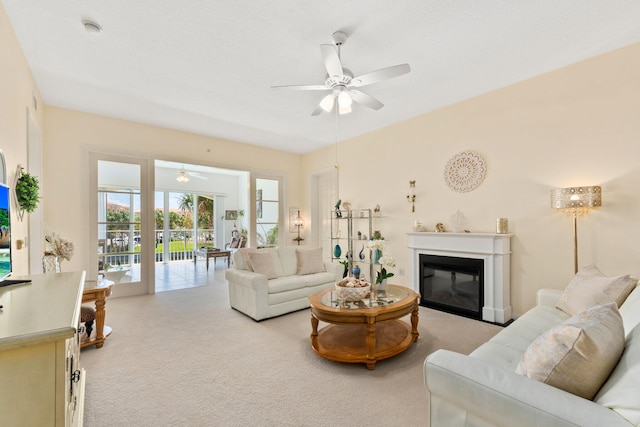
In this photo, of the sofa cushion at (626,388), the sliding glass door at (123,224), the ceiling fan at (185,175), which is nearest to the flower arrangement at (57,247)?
the sliding glass door at (123,224)

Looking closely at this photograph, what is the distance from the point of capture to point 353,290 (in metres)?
2.79


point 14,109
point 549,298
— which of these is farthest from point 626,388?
point 14,109

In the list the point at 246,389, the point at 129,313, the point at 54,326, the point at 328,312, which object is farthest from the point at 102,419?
the point at 129,313

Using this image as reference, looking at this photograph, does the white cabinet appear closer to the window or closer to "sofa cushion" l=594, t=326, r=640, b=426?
"sofa cushion" l=594, t=326, r=640, b=426

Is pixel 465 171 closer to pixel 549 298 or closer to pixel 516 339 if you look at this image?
pixel 549 298

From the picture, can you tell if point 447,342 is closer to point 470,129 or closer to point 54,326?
point 470,129

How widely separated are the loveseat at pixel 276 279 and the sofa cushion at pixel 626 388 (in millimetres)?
3106

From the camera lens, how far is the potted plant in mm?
2504

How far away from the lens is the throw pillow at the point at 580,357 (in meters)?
1.11

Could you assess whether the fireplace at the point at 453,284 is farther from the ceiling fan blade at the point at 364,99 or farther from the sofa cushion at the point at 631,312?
the ceiling fan blade at the point at 364,99

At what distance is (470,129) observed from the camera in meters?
4.01

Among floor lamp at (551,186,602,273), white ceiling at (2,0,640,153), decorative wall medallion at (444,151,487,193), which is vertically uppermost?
white ceiling at (2,0,640,153)

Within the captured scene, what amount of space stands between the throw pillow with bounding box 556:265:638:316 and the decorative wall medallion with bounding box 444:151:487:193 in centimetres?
175

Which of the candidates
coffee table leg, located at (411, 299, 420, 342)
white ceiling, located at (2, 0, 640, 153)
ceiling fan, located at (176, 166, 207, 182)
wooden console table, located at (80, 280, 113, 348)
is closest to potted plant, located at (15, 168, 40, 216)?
wooden console table, located at (80, 280, 113, 348)
